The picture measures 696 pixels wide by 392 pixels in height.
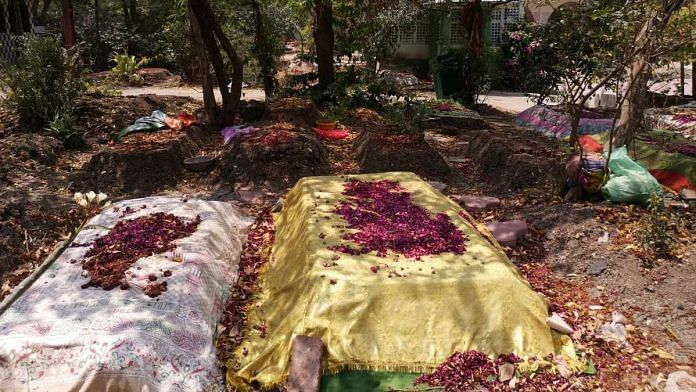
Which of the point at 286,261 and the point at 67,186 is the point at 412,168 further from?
the point at 67,186

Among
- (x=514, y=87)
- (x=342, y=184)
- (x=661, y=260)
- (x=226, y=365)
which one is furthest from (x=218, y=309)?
(x=514, y=87)

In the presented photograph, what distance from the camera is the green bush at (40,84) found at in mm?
8477

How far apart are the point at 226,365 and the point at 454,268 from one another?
59.8 inches

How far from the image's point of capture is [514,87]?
15734 mm

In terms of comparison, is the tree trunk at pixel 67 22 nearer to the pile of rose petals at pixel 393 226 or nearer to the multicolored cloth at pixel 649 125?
the multicolored cloth at pixel 649 125

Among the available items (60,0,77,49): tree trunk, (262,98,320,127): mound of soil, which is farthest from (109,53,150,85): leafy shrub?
(262,98,320,127): mound of soil

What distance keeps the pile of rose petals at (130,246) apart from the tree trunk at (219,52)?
490cm

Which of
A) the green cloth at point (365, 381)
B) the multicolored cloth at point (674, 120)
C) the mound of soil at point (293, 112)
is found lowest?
the green cloth at point (365, 381)

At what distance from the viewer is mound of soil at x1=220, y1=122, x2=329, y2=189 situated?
6883mm

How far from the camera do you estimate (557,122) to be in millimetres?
9641

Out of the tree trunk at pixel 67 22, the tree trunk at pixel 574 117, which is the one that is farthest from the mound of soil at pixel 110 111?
the tree trunk at pixel 574 117

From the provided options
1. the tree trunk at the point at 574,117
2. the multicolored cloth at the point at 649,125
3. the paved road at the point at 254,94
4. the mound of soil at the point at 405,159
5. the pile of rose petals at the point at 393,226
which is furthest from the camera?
the paved road at the point at 254,94

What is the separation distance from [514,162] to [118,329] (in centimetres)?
531

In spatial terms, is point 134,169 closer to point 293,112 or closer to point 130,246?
point 130,246
